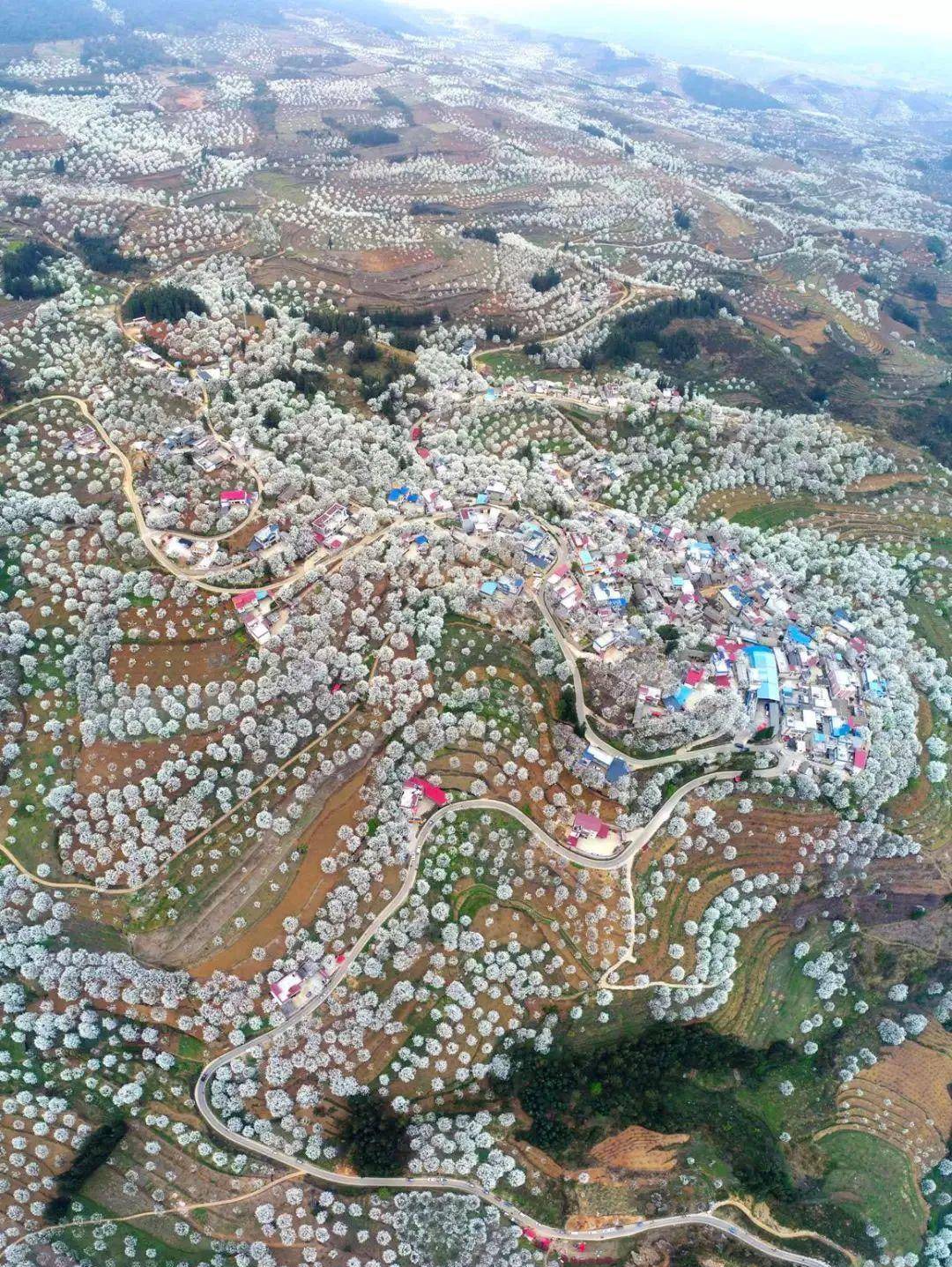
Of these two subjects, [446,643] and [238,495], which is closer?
[446,643]

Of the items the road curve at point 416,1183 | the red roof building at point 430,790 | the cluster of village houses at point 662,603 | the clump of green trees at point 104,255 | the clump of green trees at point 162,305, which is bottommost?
the road curve at point 416,1183

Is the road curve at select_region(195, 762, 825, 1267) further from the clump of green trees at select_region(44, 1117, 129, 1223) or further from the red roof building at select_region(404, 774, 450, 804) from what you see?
the red roof building at select_region(404, 774, 450, 804)

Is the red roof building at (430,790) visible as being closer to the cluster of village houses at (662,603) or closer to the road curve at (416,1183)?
the cluster of village houses at (662,603)

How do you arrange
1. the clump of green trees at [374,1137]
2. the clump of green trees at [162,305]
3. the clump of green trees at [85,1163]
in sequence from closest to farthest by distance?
1. the clump of green trees at [85,1163]
2. the clump of green trees at [374,1137]
3. the clump of green trees at [162,305]

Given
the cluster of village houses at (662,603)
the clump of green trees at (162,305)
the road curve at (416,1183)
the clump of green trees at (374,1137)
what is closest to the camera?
the clump of green trees at (374,1137)

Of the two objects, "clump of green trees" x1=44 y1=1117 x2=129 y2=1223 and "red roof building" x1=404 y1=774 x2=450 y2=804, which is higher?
"red roof building" x1=404 y1=774 x2=450 y2=804

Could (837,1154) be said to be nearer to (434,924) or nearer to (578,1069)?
(578,1069)

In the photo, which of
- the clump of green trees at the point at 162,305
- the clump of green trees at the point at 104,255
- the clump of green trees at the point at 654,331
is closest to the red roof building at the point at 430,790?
the clump of green trees at the point at 162,305

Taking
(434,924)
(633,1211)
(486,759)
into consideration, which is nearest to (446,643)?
(486,759)

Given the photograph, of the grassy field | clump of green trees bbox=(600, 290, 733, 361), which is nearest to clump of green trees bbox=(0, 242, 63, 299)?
clump of green trees bbox=(600, 290, 733, 361)

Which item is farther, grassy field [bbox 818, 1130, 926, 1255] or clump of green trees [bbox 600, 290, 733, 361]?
clump of green trees [bbox 600, 290, 733, 361]

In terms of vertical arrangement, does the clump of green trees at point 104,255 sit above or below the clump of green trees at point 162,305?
above
